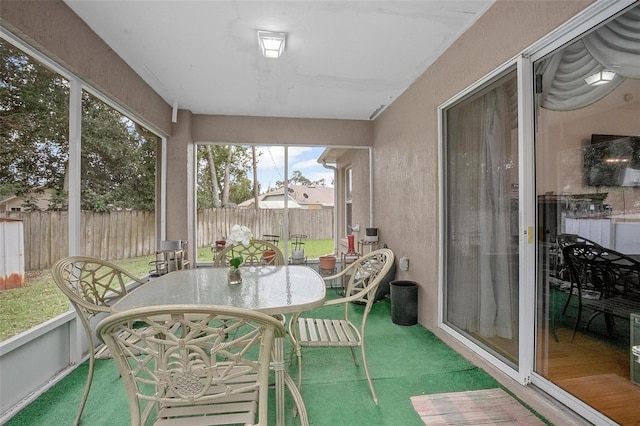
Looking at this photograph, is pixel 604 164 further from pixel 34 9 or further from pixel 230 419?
pixel 34 9

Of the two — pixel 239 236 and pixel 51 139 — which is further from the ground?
pixel 51 139

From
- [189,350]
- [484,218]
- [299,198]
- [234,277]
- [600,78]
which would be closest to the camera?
[189,350]

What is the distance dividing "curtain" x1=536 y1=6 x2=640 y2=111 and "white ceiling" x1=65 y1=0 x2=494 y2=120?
Answer: 752 millimetres

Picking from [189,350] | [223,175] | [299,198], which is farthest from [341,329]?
[223,175]

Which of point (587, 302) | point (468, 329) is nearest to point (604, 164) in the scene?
point (587, 302)

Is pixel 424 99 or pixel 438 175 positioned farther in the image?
pixel 424 99

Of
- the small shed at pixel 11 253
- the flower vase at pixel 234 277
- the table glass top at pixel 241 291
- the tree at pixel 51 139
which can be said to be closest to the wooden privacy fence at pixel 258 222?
the tree at pixel 51 139

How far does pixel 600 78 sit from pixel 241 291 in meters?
2.40

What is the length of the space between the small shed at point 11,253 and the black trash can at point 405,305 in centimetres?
328

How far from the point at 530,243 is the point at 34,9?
3.60 m

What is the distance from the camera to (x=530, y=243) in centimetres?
202

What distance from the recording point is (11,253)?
210 centimetres

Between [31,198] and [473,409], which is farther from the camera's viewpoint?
[31,198]

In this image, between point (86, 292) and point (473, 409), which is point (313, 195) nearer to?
point (86, 292)
